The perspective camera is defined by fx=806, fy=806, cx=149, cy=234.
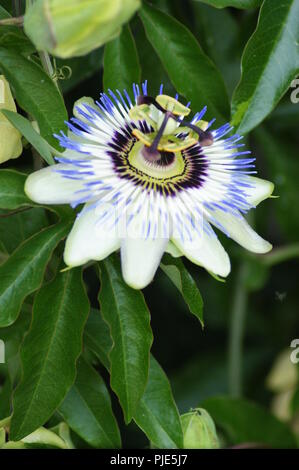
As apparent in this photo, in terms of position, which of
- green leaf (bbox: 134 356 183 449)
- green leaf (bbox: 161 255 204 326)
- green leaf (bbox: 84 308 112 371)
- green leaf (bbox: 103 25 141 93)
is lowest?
green leaf (bbox: 134 356 183 449)

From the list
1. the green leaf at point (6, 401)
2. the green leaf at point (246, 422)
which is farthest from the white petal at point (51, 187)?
the green leaf at point (246, 422)

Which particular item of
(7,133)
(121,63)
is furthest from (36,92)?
(121,63)

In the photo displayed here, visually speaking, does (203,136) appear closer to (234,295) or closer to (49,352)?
(49,352)

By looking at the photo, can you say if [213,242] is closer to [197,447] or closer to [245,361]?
[197,447]

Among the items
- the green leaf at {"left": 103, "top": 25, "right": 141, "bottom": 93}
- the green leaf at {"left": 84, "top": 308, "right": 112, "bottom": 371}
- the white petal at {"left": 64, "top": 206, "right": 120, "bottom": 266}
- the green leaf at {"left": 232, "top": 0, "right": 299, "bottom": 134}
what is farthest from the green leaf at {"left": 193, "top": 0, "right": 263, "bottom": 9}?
the green leaf at {"left": 84, "top": 308, "right": 112, "bottom": 371}

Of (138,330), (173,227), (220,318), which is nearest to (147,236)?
(173,227)

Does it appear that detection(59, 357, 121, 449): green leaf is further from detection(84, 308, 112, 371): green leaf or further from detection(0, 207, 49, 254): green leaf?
detection(0, 207, 49, 254): green leaf
